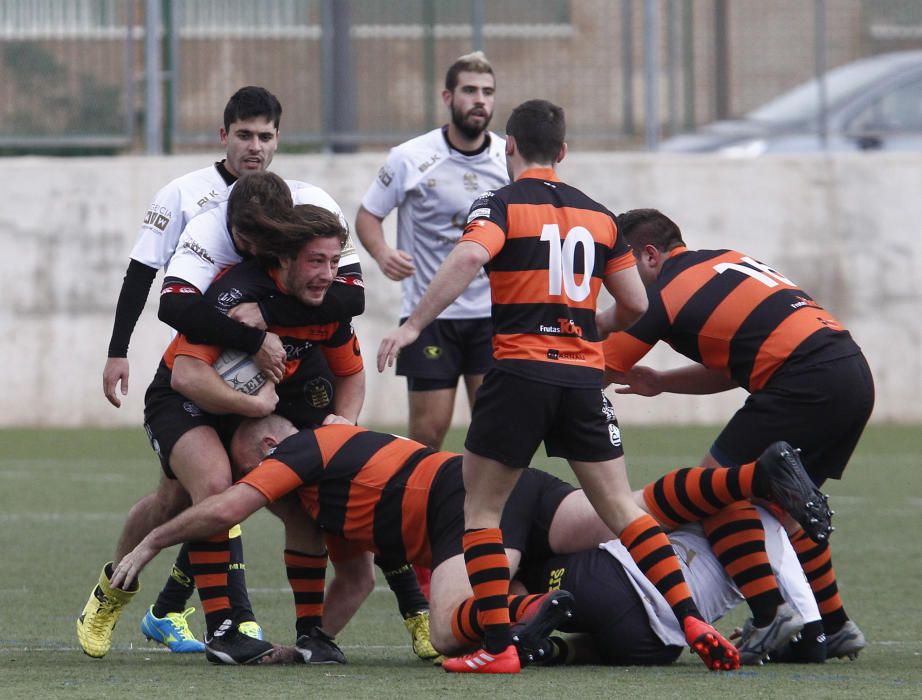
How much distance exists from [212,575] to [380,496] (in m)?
0.61

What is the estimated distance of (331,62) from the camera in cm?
1322

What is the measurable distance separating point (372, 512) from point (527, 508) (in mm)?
535

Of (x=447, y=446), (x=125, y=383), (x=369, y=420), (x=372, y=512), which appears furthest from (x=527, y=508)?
(x=369, y=420)

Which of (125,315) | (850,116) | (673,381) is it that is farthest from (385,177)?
(850,116)

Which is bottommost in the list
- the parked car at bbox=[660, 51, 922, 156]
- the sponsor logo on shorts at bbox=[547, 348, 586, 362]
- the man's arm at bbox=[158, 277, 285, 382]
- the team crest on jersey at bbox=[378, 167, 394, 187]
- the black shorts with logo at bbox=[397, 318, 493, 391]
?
the black shorts with logo at bbox=[397, 318, 493, 391]

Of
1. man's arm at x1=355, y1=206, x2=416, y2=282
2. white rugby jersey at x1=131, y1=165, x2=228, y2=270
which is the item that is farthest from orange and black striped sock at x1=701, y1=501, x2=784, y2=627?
man's arm at x1=355, y1=206, x2=416, y2=282

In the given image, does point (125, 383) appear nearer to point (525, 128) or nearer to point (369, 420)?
point (525, 128)

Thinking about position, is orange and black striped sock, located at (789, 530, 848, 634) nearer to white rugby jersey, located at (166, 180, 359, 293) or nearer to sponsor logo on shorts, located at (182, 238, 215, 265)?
white rugby jersey, located at (166, 180, 359, 293)

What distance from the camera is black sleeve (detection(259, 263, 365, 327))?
559 centimetres

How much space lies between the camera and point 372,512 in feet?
17.7

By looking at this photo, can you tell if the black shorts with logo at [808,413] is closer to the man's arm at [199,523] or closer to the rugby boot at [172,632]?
the man's arm at [199,523]

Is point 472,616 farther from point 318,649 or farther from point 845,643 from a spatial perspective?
point 845,643

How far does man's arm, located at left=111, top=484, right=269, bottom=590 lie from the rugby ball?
371 millimetres

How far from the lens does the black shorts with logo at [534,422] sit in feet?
16.7
